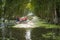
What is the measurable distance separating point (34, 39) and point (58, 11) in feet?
51.2

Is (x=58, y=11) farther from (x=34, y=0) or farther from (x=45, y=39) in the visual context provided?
(x=45, y=39)

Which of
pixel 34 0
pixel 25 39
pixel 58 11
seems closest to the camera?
pixel 25 39

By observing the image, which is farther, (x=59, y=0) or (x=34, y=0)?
(x=34, y=0)

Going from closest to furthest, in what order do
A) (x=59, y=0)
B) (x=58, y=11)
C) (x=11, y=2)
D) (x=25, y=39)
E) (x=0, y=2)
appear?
(x=0, y=2), (x=11, y=2), (x=25, y=39), (x=59, y=0), (x=58, y=11)

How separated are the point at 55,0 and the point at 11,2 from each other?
11821 mm

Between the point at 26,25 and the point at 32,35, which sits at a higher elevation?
the point at 32,35

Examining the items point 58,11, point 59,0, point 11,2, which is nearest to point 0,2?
point 11,2

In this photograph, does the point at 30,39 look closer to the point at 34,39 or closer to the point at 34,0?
the point at 34,39

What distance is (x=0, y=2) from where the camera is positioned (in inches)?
Answer: 290

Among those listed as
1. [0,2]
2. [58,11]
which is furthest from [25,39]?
[58,11]

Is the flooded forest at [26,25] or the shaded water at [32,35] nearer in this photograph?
the flooded forest at [26,25]

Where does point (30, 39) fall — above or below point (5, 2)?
below

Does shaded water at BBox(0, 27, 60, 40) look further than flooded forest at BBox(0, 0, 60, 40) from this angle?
Yes

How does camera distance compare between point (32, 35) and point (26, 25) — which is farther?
point (26, 25)
